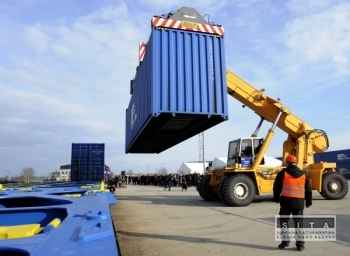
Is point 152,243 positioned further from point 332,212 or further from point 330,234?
point 332,212

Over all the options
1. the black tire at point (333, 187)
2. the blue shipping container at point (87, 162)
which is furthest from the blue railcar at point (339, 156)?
the blue shipping container at point (87, 162)

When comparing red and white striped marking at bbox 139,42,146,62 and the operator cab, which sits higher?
red and white striped marking at bbox 139,42,146,62

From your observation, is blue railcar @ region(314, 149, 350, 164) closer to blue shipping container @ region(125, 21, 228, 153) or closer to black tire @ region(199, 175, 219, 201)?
black tire @ region(199, 175, 219, 201)

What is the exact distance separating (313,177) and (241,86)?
4.59 m

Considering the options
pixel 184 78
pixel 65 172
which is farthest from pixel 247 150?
pixel 65 172

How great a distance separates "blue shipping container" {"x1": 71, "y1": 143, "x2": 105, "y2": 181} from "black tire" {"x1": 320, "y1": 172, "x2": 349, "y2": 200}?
11.2 metres

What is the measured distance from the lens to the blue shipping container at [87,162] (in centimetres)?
1683

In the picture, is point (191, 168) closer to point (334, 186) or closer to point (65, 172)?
point (65, 172)

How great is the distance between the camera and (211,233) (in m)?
6.16

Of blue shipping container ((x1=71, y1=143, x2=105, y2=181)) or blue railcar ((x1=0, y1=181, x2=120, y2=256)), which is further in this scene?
blue shipping container ((x1=71, y1=143, x2=105, y2=181))

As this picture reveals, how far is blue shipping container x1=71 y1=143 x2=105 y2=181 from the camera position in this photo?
1683 cm

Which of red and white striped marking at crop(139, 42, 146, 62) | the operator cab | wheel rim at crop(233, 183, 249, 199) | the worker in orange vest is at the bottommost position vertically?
wheel rim at crop(233, 183, 249, 199)

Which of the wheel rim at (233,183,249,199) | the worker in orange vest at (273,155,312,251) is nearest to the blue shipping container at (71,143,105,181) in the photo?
the wheel rim at (233,183,249,199)

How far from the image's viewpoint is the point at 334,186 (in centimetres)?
1196
